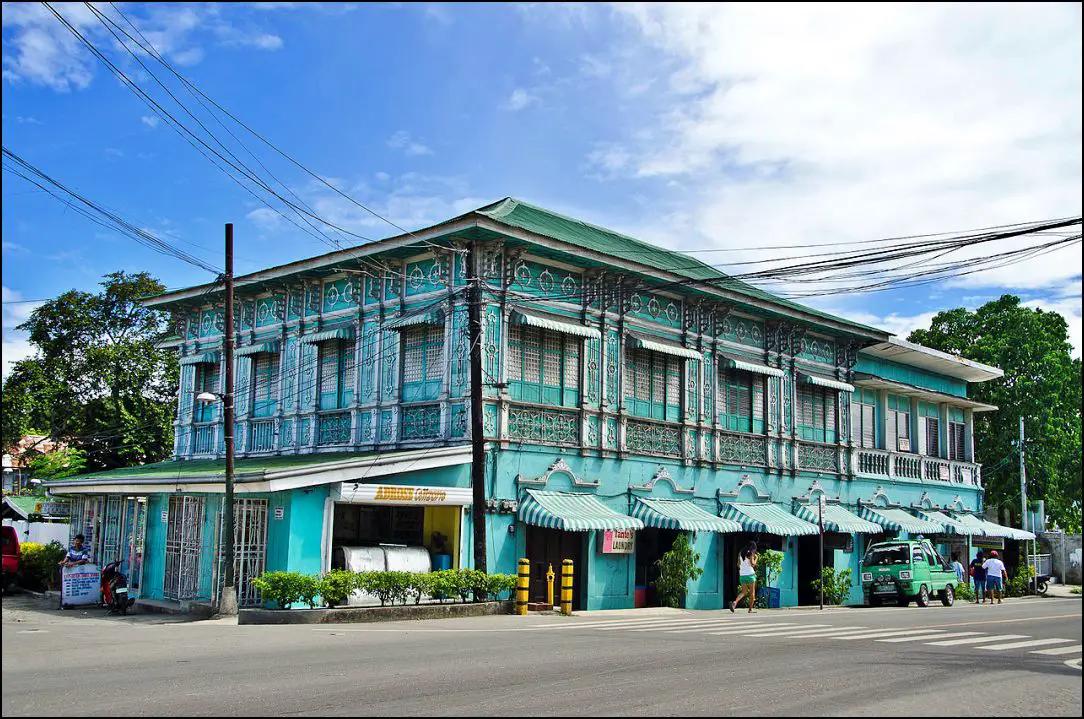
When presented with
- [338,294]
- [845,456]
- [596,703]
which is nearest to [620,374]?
[338,294]

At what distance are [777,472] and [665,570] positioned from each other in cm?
668

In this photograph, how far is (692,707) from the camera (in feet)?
31.7

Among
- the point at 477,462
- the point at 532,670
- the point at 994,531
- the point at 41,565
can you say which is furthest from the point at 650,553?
the point at 994,531

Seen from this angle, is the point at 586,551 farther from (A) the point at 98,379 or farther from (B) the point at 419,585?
(A) the point at 98,379

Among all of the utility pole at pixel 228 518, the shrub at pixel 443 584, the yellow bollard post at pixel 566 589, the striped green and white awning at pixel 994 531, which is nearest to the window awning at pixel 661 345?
the yellow bollard post at pixel 566 589

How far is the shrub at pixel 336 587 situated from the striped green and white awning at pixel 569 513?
5.12 m

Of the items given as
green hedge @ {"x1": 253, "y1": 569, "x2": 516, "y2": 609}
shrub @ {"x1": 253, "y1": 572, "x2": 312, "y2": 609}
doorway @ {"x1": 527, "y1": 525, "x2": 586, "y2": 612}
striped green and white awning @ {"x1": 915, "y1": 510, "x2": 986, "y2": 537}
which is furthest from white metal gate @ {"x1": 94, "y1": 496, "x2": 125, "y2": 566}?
striped green and white awning @ {"x1": 915, "y1": 510, "x2": 986, "y2": 537}

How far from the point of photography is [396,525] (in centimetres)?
2433

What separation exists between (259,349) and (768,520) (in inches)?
571

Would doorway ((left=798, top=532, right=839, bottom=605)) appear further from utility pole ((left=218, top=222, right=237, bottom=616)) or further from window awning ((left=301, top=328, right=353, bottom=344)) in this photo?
utility pole ((left=218, top=222, right=237, bottom=616))

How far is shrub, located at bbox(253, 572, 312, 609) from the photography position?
1895 centimetres

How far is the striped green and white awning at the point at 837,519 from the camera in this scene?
101ft

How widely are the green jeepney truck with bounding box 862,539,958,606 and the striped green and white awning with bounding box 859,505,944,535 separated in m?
2.23

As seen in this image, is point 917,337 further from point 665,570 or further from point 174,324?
point 174,324
